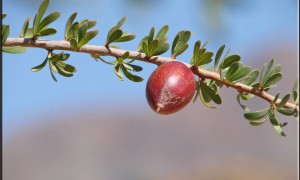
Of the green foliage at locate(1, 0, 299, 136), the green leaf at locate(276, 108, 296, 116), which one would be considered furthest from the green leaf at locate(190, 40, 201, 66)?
the green leaf at locate(276, 108, 296, 116)

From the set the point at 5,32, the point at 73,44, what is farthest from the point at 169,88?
the point at 5,32

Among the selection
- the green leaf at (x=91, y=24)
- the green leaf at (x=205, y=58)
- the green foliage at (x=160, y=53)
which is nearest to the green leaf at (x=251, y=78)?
the green foliage at (x=160, y=53)

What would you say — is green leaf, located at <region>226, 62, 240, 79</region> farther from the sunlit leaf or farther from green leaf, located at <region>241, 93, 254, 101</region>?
the sunlit leaf

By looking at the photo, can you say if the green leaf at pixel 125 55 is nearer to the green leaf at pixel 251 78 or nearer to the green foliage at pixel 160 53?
the green foliage at pixel 160 53

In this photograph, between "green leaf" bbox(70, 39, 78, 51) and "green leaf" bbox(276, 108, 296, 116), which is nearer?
"green leaf" bbox(70, 39, 78, 51)

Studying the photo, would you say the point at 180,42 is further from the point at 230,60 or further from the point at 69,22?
the point at 69,22
